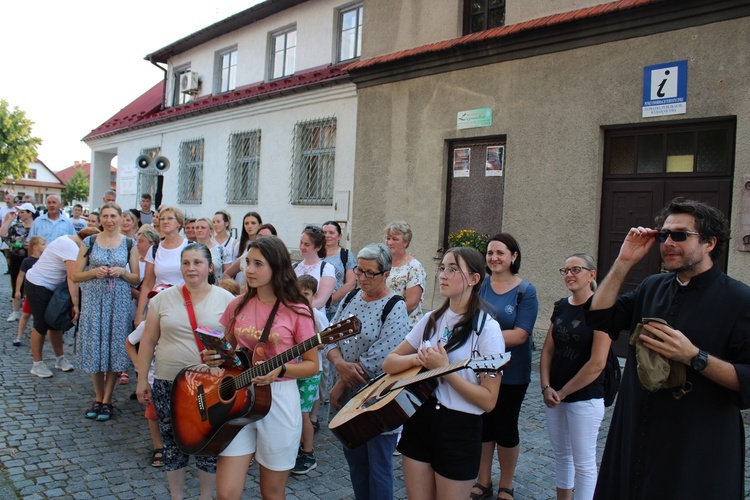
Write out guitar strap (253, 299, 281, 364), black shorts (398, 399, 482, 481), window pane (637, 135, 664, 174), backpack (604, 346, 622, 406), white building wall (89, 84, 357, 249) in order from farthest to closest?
white building wall (89, 84, 357, 249) → window pane (637, 135, 664, 174) → backpack (604, 346, 622, 406) → guitar strap (253, 299, 281, 364) → black shorts (398, 399, 482, 481)

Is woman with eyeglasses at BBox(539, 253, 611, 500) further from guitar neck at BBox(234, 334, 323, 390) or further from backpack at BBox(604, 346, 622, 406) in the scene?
guitar neck at BBox(234, 334, 323, 390)

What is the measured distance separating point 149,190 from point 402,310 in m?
18.4

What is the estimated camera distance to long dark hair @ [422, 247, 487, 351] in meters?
3.08

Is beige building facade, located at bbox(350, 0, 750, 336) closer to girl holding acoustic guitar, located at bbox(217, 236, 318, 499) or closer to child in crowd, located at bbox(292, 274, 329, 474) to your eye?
child in crowd, located at bbox(292, 274, 329, 474)

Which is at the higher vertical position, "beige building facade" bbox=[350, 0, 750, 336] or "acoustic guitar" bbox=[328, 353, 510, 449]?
"beige building facade" bbox=[350, 0, 750, 336]

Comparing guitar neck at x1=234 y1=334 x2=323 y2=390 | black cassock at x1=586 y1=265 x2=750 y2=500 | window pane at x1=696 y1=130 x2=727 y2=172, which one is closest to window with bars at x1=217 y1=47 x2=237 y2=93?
window pane at x1=696 y1=130 x2=727 y2=172

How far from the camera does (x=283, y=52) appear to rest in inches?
598

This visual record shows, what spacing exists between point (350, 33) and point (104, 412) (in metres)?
10.3

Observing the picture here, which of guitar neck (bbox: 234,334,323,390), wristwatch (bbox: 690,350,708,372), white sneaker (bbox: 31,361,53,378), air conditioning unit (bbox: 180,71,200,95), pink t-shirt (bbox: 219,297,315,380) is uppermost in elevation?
air conditioning unit (bbox: 180,71,200,95)

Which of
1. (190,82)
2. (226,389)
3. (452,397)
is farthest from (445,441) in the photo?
(190,82)

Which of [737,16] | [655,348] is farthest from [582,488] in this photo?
[737,16]

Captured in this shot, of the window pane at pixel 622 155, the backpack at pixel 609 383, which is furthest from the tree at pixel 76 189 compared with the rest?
the backpack at pixel 609 383

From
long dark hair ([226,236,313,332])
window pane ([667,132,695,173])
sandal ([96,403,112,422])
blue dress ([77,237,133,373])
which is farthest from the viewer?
window pane ([667,132,695,173])

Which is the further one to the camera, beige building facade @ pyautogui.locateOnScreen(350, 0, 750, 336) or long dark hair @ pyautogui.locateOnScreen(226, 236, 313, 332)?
beige building facade @ pyautogui.locateOnScreen(350, 0, 750, 336)
